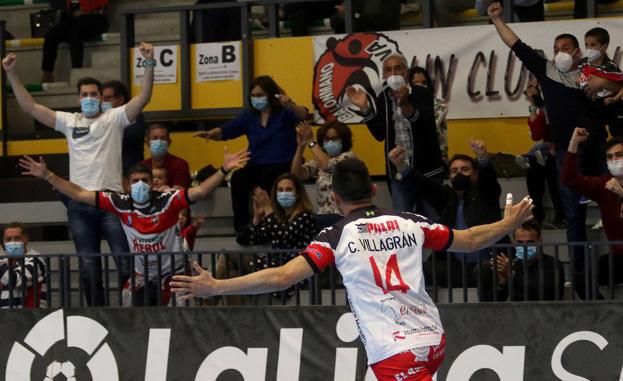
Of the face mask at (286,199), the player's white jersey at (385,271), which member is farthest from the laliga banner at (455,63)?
the player's white jersey at (385,271)

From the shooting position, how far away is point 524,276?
10.9 metres

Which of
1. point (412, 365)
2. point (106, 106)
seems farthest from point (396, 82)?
point (412, 365)

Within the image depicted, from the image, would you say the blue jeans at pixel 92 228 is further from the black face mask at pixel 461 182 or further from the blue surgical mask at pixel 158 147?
the black face mask at pixel 461 182

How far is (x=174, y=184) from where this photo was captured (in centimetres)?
1396

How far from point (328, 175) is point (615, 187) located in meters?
2.89

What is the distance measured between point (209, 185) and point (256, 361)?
171 cm

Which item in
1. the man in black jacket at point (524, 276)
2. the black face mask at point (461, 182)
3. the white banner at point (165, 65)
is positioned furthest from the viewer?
the white banner at point (165, 65)

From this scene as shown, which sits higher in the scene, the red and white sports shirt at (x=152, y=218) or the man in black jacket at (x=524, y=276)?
the red and white sports shirt at (x=152, y=218)

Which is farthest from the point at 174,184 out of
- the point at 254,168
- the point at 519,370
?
the point at 519,370

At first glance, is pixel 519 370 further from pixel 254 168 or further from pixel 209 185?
pixel 254 168

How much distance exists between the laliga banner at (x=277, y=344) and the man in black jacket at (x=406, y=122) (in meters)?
2.09

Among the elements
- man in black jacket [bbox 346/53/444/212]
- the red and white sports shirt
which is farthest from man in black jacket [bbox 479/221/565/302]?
Answer: the red and white sports shirt

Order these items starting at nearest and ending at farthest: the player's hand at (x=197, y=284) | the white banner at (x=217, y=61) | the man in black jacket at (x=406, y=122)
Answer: the player's hand at (x=197, y=284), the man in black jacket at (x=406, y=122), the white banner at (x=217, y=61)

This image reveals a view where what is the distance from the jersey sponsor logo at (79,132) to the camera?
13.5 metres
